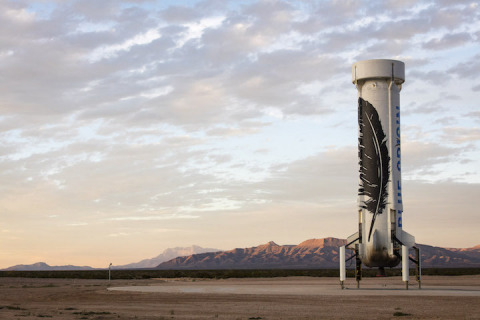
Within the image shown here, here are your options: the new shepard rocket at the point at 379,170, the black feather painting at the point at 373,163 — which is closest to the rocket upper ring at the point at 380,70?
the new shepard rocket at the point at 379,170

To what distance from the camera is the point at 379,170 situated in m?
37.6

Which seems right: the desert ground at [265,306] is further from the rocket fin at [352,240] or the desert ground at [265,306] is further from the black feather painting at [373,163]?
the black feather painting at [373,163]

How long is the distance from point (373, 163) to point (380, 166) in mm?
460

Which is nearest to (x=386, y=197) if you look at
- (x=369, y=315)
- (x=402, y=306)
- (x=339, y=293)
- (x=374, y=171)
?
(x=374, y=171)

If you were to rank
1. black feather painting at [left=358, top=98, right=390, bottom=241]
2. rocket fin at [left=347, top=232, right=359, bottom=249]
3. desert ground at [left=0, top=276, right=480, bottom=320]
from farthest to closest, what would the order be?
rocket fin at [left=347, top=232, right=359, bottom=249] → black feather painting at [left=358, top=98, right=390, bottom=241] → desert ground at [left=0, top=276, right=480, bottom=320]

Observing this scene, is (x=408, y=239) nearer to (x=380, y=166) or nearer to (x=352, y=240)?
(x=352, y=240)

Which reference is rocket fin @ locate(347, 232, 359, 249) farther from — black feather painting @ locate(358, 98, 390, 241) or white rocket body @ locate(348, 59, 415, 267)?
black feather painting @ locate(358, 98, 390, 241)

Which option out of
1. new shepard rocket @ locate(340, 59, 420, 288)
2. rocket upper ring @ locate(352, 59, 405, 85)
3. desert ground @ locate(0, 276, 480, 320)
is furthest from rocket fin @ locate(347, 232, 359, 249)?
rocket upper ring @ locate(352, 59, 405, 85)

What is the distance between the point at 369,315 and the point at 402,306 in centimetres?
406

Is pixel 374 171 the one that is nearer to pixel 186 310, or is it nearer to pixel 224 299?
pixel 224 299

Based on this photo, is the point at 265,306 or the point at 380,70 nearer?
the point at 265,306

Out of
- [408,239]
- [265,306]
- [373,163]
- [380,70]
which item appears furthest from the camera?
[380,70]

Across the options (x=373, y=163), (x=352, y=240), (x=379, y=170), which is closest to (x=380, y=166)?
(x=379, y=170)

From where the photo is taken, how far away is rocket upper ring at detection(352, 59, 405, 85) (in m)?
38.2
